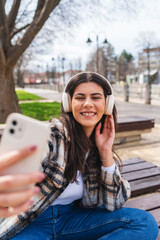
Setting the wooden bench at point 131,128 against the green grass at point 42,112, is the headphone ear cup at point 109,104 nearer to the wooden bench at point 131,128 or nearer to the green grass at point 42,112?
the wooden bench at point 131,128

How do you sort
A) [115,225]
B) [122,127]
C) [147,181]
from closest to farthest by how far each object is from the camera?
[115,225] < [147,181] < [122,127]

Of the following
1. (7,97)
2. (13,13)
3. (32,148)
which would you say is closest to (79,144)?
(32,148)

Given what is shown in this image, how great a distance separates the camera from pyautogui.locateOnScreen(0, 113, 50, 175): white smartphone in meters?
0.67

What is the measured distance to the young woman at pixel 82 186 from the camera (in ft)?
4.75

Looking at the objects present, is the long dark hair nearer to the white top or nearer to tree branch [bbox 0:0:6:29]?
the white top

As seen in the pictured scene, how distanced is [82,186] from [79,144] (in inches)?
11.2

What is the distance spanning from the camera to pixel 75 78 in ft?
5.42

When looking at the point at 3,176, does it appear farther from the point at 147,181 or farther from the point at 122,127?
the point at 122,127

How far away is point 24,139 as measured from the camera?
687 millimetres

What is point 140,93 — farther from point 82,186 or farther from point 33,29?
point 82,186

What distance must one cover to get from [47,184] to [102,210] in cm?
46

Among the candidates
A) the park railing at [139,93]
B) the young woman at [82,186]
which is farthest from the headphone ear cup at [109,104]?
the park railing at [139,93]

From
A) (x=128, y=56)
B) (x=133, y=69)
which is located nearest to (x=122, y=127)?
(x=133, y=69)

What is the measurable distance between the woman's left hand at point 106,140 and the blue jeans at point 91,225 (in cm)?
36
